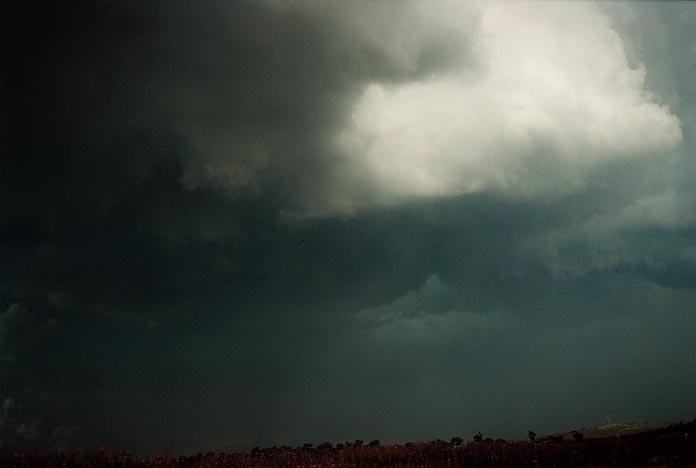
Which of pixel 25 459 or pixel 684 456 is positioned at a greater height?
pixel 25 459

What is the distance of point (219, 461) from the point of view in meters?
37.5

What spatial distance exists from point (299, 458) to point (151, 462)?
10.8 m

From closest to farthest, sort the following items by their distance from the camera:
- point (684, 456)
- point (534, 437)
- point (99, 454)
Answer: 1. point (684, 456)
2. point (99, 454)
3. point (534, 437)

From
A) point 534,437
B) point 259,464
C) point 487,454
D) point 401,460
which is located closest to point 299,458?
point 259,464

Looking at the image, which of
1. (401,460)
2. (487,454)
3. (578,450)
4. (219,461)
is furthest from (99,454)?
(578,450)

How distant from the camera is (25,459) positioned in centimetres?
3203

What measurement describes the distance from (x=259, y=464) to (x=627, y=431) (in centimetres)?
3465

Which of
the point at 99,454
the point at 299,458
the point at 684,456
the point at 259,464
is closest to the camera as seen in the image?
the point at 684,456

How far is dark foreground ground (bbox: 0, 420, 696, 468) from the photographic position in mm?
31781

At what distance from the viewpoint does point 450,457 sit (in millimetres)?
38781

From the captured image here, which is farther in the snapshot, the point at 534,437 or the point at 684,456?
the point at 534,437

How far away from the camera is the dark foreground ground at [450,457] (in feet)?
104

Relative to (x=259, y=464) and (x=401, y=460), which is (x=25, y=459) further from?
(x=401, y=460)

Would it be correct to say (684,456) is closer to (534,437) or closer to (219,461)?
(534,437)
